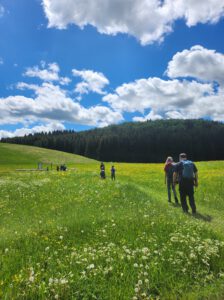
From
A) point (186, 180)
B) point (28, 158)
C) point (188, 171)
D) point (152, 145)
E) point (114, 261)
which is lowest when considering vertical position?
point (114, 261)

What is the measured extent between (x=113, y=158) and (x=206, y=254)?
162057mm

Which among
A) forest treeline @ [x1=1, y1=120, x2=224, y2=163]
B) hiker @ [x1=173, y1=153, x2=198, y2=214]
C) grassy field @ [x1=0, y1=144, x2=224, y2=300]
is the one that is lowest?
grassy field @ [x1=0, y1=144, x2=224, y2=300]

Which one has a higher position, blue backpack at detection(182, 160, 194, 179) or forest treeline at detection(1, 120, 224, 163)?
forest treeline at detection(1, 120, 224, 163)

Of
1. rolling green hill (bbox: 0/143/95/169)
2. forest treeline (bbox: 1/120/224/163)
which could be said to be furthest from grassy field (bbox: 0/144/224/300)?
forest treeline (bbox: 1/120/224/163)

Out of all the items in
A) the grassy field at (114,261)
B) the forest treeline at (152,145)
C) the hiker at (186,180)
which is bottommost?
the grassy field at (114,261)

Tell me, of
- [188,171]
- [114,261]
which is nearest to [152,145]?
[188,171]

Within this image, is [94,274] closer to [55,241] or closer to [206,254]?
[55,241]

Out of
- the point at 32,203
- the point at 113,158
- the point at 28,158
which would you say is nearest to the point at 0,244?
the point at 32,203

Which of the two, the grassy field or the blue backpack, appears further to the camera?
the blue backpack

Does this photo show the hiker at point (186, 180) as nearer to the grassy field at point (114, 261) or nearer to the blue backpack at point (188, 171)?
the blue backpack at point (188, 171)

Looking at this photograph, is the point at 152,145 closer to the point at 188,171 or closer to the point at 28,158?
the point at 28,158

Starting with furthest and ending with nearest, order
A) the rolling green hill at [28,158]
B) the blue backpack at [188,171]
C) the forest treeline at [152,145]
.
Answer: the forest treeline at [152,145], the rolling green hill at [28,158], the blue backpack at [188,171]

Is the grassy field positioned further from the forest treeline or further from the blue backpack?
the forest treeline

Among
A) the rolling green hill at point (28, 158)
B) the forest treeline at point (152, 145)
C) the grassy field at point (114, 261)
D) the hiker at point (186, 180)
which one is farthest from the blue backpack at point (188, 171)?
the forest treeline at point (152, 145)
